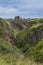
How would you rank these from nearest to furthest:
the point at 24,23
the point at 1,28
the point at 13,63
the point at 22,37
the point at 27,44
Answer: the point at 13,63 < the point at 1,28 < the point at 27,44 < the point at 22,37 < the point at 24,23

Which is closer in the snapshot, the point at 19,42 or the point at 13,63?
the point at 13,63

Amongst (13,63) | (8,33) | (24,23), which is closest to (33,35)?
(8,33)

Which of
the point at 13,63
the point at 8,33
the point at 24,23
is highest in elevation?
the point at 13,63

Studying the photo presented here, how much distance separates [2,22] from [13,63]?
223ft

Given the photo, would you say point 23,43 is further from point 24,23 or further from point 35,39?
point 24,23

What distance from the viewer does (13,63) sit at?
37.7 feet

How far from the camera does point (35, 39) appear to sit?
8288 cm

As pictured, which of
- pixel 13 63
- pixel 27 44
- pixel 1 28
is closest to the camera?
pixel 13 63

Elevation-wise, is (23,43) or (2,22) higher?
(2,22)

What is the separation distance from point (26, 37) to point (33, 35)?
2549mm

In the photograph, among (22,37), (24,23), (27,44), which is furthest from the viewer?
(24,23)

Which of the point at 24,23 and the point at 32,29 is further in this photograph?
the point at 24,23

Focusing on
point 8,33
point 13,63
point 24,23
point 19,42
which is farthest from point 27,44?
point 13,63

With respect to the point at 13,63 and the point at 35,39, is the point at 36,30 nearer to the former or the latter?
the point at 35,39
